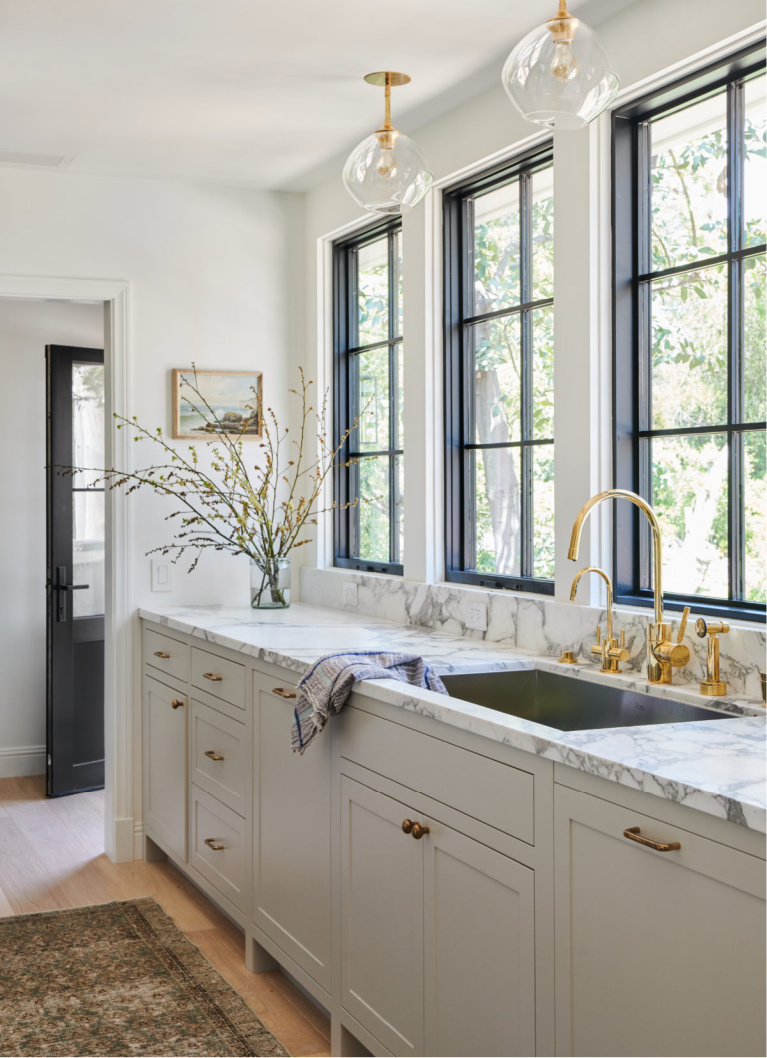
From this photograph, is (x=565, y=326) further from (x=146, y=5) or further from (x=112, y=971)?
(x=112, y=971)

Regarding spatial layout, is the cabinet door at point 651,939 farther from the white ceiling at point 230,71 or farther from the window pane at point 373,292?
the window pane at point 373,292

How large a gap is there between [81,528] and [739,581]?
337 cm

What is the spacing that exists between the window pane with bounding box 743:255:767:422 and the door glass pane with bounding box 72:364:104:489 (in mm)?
3306

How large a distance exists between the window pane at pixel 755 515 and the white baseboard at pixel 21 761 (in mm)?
3864

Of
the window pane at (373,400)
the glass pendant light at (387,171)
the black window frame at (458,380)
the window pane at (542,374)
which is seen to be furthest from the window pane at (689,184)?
the window pane at (373,400)

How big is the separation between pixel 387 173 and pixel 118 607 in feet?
6.83

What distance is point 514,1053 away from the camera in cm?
Answer: 179

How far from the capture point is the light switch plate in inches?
158

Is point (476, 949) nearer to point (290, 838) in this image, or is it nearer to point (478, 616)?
point (290, 838)

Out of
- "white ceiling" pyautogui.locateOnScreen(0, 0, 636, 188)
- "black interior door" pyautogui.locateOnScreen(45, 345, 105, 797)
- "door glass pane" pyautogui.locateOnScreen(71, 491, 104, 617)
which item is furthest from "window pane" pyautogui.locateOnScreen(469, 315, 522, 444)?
"door glass pane" pyautogui.locateOnScreen(71, 491, 104, 617)

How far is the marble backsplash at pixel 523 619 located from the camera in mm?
2213

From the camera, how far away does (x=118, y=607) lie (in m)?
3.98

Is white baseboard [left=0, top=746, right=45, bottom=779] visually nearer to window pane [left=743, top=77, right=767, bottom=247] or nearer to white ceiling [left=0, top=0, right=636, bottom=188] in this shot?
white ceiling [left=0, top=0, right=636, bottom=188]

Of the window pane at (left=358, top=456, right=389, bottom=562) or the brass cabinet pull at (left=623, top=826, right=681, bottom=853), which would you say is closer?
the brass cabinet pull at (left=623, top=826, right=681, bottom=853)
